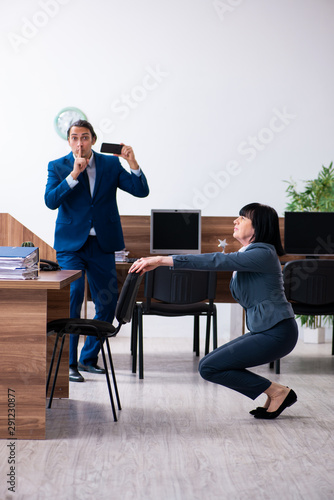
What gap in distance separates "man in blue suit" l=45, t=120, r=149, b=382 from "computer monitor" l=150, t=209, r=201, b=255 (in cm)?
92

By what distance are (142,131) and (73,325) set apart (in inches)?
136

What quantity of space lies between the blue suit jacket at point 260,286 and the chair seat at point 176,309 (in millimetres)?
1152

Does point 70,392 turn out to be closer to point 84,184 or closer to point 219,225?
point 84,184

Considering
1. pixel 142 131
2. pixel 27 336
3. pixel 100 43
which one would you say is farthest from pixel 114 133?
pixel 27 336

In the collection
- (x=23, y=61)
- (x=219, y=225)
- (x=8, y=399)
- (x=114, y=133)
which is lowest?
(x=8, y=399)

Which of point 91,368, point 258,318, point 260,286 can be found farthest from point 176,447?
point 91,368

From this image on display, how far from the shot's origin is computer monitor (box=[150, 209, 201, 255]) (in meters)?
4.84

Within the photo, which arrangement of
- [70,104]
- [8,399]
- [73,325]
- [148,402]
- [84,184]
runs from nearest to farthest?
[8,399]
[73,325]
[148,402]
[84,184]
[70,104]

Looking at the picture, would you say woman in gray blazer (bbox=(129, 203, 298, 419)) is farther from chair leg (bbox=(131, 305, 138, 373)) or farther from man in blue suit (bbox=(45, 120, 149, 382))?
chair leg (bbox=(131, 305, 138, 373))

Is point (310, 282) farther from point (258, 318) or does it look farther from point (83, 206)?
point (83, 206)

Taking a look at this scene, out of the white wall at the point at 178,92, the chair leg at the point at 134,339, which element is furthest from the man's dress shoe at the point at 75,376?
the white wall at the point at 178,92

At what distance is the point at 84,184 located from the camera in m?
3.85

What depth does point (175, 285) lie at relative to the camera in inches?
161

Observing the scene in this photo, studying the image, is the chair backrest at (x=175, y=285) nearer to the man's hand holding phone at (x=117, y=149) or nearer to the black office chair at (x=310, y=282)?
the black office chair at (x=310, y=282)
